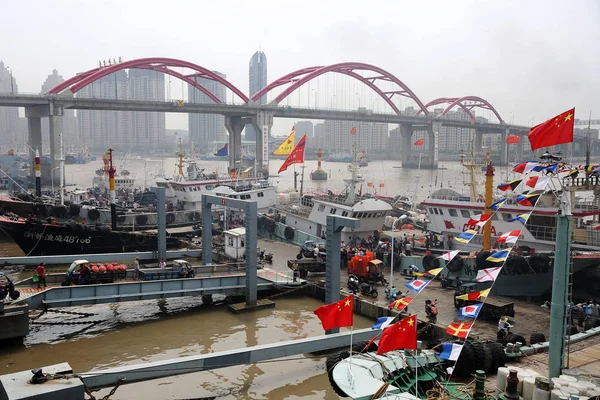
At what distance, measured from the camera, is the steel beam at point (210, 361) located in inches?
415

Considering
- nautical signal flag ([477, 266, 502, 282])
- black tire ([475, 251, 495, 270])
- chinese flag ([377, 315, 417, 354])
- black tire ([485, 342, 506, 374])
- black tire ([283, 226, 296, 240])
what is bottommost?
black tire ([283, 226, 296, 240])

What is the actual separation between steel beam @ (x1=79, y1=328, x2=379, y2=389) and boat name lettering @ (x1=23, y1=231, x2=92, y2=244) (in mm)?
17404

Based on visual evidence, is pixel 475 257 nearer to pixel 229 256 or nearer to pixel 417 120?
pixel 229 256

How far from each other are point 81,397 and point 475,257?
15902mm

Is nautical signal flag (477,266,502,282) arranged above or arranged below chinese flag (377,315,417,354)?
above

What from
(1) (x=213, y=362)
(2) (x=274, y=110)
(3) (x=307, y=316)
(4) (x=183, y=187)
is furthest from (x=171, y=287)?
(2) (x=274, y=110)

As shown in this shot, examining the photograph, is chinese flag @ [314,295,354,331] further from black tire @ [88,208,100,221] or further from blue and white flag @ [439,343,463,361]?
black tire @ [88,208,100,221]

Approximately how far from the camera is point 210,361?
11914mm

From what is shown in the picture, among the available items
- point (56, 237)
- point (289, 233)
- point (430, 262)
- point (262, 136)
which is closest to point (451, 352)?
point (430, 262)

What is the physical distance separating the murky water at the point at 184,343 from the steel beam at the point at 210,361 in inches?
33.3

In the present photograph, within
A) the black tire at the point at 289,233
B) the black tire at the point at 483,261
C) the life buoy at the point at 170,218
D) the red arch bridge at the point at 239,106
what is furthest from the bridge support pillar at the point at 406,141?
the black tire at the point at 483,261

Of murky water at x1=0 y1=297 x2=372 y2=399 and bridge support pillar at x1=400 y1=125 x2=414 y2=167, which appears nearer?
murky water at x1=0 y1=297 x2=372 y2=399

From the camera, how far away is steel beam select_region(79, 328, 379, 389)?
34.6 feet

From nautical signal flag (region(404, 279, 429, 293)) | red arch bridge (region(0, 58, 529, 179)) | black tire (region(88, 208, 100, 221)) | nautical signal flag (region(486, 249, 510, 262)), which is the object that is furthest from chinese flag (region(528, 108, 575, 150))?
red arch bridge (region(0, 58, 529, 179))
